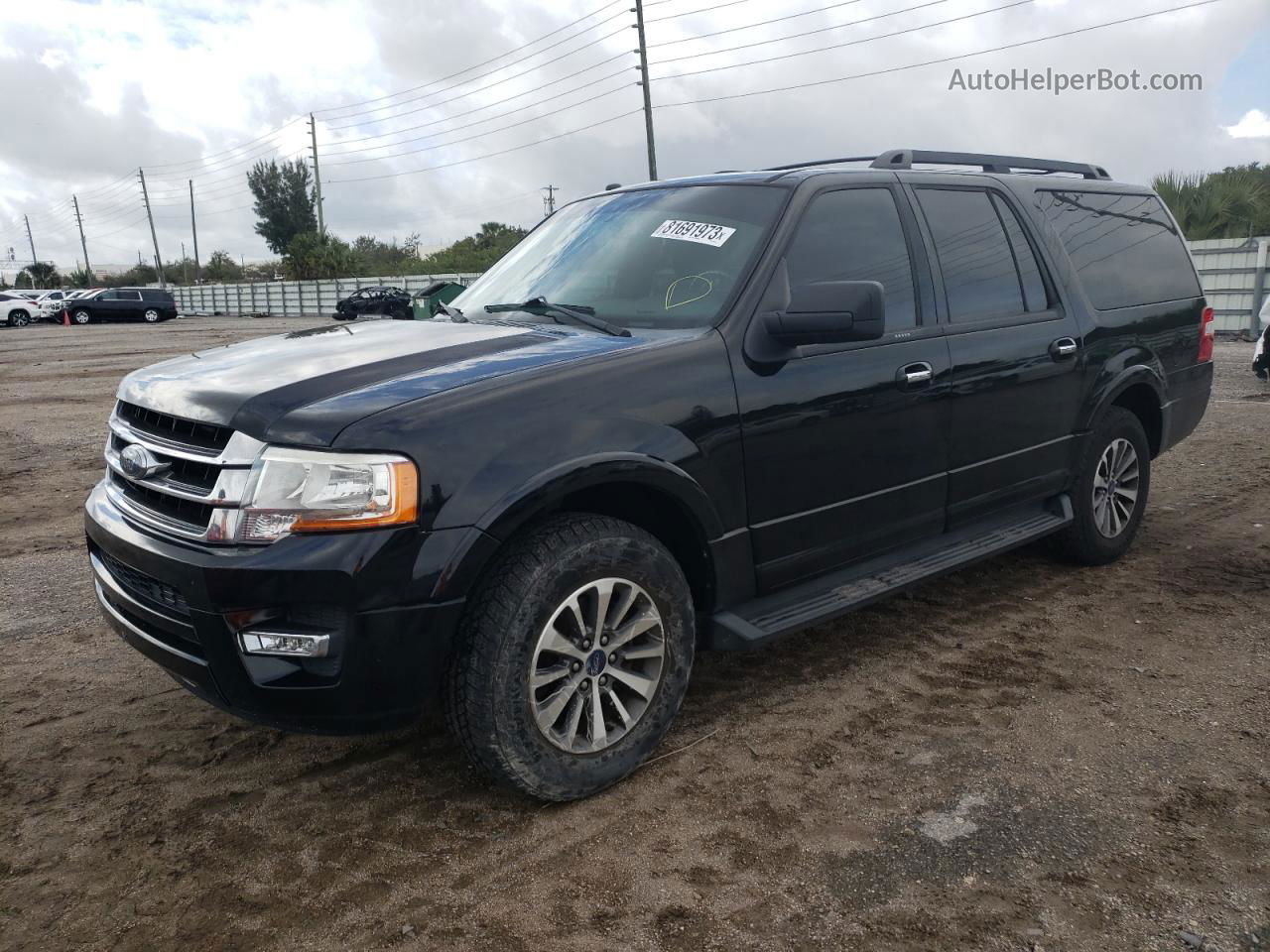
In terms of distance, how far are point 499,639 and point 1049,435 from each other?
297 cm

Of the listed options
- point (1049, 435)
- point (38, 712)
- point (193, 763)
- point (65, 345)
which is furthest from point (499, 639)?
point (65, 345)

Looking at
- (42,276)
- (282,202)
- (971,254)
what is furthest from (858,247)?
(42,276)

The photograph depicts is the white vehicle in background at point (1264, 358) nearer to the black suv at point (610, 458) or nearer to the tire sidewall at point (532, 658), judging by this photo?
the black suv at point (610, 458)

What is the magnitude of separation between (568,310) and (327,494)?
1.39 metres

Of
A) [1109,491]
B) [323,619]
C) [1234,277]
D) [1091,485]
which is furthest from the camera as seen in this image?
[1234,277]

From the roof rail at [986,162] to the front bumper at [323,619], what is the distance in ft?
8.78

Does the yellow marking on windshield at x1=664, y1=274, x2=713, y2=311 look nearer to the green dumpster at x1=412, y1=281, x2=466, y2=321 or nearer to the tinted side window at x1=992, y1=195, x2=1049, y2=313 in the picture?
the green dumpster at x1=412, y1=281, x2=466, y2=321

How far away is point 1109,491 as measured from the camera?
5.08 meters

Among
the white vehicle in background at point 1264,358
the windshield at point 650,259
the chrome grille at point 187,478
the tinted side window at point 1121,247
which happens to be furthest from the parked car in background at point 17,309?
the tinted side window at point 1121,247

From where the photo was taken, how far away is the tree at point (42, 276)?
316 ft

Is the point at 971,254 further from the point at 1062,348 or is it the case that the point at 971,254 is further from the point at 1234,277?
the point at 1234,277

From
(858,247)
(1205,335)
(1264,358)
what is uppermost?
(858,247)

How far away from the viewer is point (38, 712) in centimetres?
368

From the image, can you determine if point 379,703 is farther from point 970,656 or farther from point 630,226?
point 970,656
